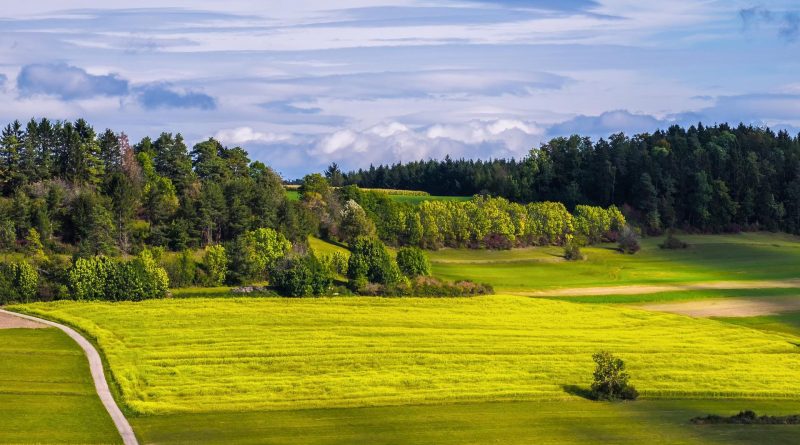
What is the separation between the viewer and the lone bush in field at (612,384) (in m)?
78.1

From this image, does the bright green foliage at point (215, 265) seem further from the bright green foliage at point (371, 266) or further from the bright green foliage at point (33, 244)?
the bright green foliage at point (33, 244)

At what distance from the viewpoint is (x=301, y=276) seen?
411 ft

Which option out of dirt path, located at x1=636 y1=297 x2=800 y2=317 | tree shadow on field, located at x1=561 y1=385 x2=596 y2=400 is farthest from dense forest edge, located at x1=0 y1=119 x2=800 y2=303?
tree shadow on field, located at x1=561 y1=385 x2=596 y2=400

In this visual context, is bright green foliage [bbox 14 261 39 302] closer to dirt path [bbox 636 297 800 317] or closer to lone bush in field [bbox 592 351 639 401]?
→ lone bush in field [bbox 592 351 639 401]

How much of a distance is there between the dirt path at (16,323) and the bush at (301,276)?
29.1 m

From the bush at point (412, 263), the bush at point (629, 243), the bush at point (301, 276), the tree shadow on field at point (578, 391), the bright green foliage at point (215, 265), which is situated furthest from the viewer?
the bush at point (629, 243)

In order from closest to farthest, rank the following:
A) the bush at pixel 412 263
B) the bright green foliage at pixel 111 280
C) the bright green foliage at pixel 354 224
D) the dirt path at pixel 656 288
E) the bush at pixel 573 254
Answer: the bright green foliage at pixel 111 280 → the dirt path at pixel 656 288 → the bush at pixel 412 263 → the bright green foliage at pixel 354 224 → the bush at pixel 573 254

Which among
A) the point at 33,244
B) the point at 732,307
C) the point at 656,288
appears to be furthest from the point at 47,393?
the point at 656,288

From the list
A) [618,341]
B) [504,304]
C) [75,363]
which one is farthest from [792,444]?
[504,304]

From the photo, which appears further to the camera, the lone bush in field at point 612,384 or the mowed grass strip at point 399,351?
the lone bush in field at point 612,384

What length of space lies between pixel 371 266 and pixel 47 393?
61.0 m

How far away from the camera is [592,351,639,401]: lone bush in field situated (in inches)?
3073

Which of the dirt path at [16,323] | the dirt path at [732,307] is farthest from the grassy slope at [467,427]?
the dirt path at [732,307]

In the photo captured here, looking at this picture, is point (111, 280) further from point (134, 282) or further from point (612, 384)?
point (612, 384)
